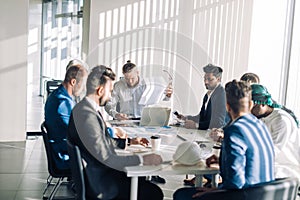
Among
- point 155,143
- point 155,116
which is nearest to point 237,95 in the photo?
point 155,143

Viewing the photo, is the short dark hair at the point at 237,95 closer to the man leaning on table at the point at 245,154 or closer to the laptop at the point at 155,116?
the man leaning on table at the point at 245,154

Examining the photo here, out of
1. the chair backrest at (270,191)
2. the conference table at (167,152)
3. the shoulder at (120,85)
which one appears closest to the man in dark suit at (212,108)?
the conference table at (167,152)

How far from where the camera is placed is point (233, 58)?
20.0ft

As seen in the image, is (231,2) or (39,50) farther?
(39,50)

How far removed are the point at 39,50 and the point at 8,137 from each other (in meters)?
3.06

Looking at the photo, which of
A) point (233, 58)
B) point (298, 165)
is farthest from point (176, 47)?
point (298, 165)

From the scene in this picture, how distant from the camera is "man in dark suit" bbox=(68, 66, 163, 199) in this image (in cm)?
241

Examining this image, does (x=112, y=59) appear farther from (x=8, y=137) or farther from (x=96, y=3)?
(x=8, y=137)

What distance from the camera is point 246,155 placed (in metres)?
2.18

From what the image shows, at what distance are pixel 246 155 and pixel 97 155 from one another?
84 centimetres

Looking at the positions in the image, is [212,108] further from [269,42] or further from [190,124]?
[269,42]

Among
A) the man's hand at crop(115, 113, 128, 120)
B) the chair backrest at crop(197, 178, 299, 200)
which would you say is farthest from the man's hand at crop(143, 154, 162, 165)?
the man's hand at crop(115, 113, 128, 120)

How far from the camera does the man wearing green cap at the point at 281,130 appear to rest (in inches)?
117

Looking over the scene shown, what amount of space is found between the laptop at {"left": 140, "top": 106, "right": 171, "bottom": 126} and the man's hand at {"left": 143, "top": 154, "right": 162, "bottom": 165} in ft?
3.48
